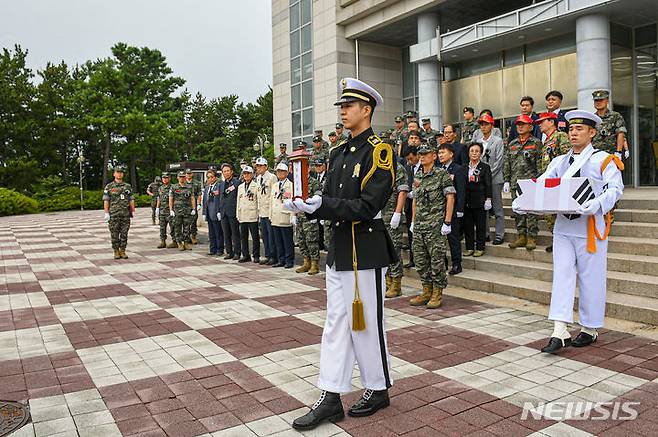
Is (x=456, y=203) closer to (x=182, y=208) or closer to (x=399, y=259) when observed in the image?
(x=399, y=259)

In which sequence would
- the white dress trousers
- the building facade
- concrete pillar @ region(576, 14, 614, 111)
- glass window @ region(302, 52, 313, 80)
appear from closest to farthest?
the white dress trousers
concrete pillar @ region(576, 14, 614, 111)
the building facade
glass window @ region(302, 52, 313, 80)

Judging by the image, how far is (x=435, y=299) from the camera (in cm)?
688

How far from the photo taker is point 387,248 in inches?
149

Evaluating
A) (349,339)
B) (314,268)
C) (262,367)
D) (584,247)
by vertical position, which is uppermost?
(584,247)

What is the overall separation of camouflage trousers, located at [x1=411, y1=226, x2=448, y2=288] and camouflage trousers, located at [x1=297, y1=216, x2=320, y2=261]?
10.3 feet

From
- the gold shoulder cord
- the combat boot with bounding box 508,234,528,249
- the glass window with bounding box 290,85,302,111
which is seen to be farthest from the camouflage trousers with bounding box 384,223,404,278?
the glass window with bounding box 290,85,302,111

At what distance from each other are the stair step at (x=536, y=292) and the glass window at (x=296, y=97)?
61.5 feet

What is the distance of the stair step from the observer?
19.0 ft

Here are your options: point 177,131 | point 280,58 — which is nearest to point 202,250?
point 280,58

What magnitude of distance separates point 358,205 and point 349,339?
0.89 m

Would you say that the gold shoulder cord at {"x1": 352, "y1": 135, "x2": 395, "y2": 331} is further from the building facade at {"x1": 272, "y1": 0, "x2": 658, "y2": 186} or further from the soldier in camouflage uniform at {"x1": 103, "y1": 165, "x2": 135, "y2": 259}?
the building facade at {"x1": 272, "y1": 0, "x2": 658, "y2": 186}

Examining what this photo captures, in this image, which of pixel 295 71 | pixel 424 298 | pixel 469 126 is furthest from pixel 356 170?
pixel 295 71

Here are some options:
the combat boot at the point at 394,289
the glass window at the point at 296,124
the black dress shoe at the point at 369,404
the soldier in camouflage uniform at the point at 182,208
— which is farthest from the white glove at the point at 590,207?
the glass window at the point at 296,124

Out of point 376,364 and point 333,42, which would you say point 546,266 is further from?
point 333,42
